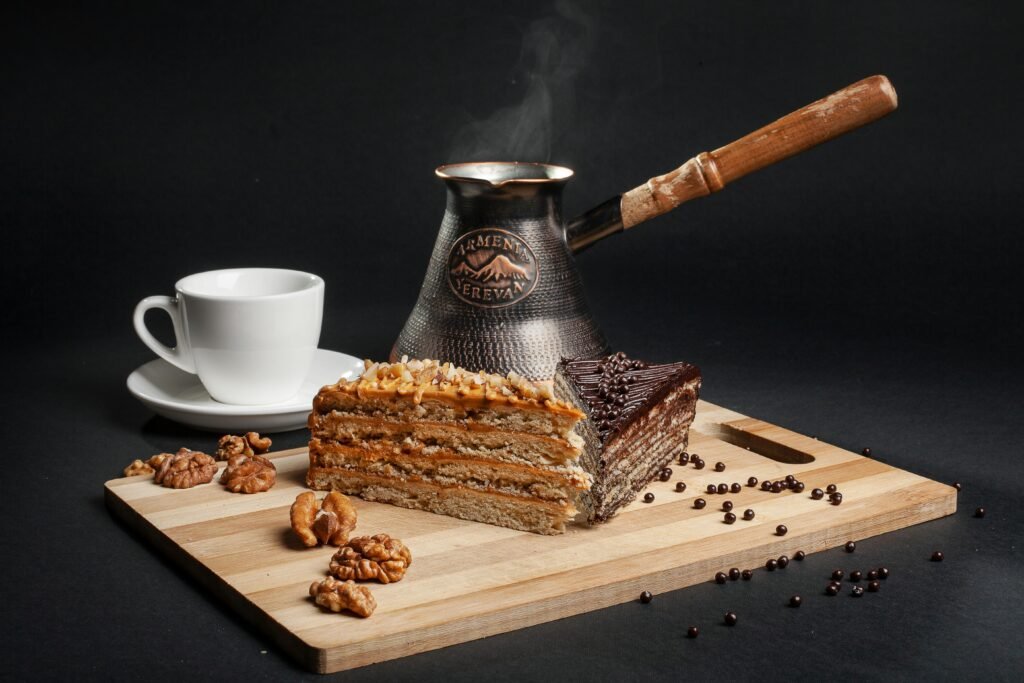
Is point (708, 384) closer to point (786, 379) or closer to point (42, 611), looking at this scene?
point (786, 379)

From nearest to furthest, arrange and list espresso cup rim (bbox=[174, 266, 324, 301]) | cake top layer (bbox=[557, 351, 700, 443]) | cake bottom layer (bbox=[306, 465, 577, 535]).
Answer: cake bottom layer (bbox=[306, 465, 577, 535]) < cake top layer (bbox=[557, 351, 700, 443]) < espresso cup rim (bbox=[174, 266, 324, 301])

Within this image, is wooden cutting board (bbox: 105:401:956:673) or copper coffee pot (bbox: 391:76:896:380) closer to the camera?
wooden cutting board (bbox: 105:401:956:673)

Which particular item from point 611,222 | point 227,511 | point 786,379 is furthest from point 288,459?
point 786,379

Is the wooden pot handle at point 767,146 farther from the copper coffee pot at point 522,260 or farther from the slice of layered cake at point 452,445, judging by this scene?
the slice of layered cake at point 452,445

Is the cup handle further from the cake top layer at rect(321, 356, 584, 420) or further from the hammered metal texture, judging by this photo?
the cake top layer at rect(321, 356, 584, 420)

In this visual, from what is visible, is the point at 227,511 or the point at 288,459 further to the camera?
the point at 288,459

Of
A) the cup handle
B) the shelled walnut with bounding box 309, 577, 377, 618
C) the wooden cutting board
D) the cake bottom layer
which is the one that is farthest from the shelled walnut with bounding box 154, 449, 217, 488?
the shelled walnut with bounding box 309, 577, 377, 618

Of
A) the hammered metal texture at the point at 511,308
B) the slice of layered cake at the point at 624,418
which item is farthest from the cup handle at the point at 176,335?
the slice of layered cake at the point at 624,418
